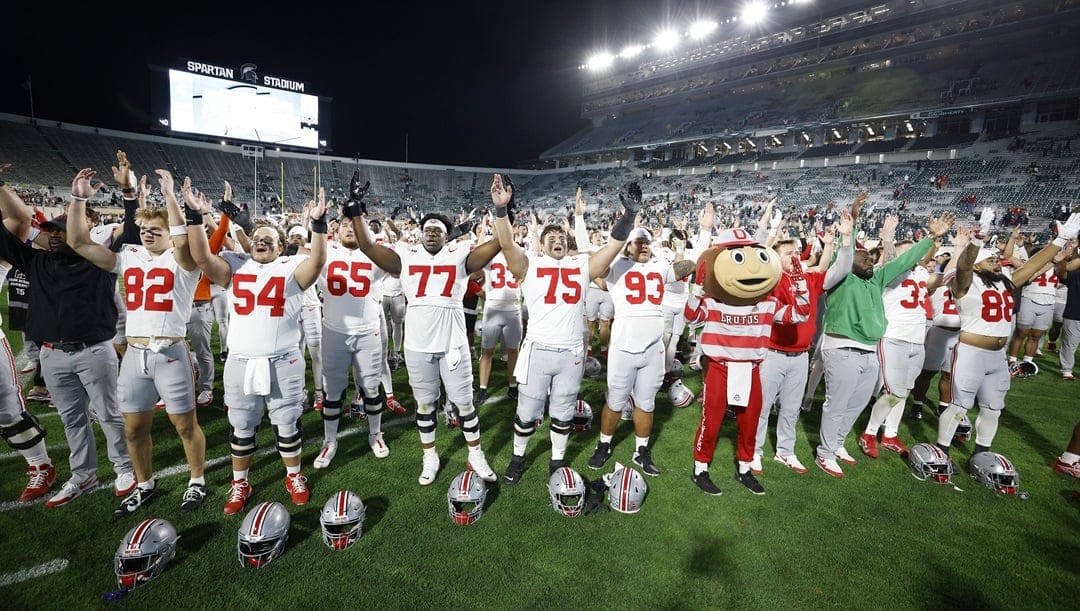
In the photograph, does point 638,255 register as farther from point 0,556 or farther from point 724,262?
point 0,556

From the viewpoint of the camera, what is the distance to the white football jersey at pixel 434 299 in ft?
14.5

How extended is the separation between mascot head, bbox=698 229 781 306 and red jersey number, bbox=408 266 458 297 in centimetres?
230

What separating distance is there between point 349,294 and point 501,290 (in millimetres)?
2617

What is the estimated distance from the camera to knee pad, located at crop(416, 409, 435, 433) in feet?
15.1

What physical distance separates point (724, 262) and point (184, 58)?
38.8 m

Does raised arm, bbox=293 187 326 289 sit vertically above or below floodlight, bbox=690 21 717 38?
below

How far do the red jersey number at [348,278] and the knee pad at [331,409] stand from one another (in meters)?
1.12

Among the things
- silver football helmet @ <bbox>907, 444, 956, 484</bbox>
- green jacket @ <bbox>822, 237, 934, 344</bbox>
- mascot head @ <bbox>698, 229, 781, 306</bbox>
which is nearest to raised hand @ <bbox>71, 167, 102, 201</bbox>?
mascot head @ <bbox>698, 229, 781, 306</bbox>

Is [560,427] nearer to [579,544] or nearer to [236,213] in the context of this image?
[579,544]

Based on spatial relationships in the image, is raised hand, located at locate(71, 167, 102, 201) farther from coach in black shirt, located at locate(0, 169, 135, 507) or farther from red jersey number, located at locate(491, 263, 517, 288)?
red jersey number, located at locate(491, 263, 517, 288)

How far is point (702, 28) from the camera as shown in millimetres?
48250

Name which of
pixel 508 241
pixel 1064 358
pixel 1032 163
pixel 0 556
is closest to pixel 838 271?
pixel 508 241

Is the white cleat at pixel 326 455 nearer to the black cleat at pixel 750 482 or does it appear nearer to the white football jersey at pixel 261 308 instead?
the white football jersey at pixel 261 308

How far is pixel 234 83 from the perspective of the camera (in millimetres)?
32000
